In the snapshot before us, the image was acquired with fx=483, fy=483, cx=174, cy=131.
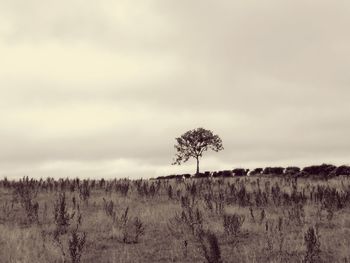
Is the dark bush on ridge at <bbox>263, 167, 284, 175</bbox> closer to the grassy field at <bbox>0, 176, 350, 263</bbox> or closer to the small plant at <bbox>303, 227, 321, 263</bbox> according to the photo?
the grassy field at <bbox>0, 176, 350, 263</bbox>

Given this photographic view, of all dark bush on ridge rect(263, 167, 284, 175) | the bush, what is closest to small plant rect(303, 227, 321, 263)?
dark bush on ridge rect(263, 167, 284, 175)

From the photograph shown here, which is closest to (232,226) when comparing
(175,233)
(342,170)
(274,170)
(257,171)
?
(175,233)

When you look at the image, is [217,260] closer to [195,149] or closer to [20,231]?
[20,231]

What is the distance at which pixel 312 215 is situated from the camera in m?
11.0

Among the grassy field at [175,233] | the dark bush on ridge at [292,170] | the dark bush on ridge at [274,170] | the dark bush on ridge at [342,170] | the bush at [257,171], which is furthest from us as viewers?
the bush at [257,171]

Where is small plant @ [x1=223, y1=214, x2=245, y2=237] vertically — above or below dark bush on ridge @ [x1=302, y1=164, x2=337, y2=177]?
below

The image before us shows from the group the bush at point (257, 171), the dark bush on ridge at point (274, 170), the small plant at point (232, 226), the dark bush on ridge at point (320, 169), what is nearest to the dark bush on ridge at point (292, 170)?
the dark bush on ridge at point (274, 170)

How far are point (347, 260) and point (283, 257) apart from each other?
89cm

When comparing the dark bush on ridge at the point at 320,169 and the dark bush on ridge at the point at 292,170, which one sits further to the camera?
the dark bush on ridge at the point at 292,170

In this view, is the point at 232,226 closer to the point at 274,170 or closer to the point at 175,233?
the point at 175,233

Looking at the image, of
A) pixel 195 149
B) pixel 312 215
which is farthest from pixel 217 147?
pixel 312 215

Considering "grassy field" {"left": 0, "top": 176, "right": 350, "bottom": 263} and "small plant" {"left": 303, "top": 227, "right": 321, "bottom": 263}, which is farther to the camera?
"grassy field" {"left": 0, "top": 176, "right": 350, "bottom": 263}

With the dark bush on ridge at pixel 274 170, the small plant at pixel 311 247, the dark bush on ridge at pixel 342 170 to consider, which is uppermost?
the dark bush on ridge at pixel 274 170

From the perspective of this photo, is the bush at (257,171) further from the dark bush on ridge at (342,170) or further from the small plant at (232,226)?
the small plant at (232,226)
